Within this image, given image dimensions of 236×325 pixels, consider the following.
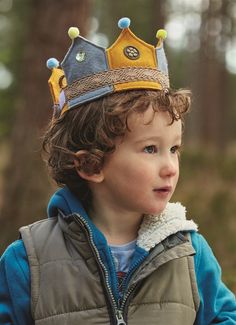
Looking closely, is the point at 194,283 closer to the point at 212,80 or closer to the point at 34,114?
the point at 34,114

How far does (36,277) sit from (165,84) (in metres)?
0.92

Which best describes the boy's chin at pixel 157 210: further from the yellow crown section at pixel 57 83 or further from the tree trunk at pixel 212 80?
the tree trunk at pixel 212 80

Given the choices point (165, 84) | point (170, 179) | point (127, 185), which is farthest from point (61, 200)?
point (165, 84)

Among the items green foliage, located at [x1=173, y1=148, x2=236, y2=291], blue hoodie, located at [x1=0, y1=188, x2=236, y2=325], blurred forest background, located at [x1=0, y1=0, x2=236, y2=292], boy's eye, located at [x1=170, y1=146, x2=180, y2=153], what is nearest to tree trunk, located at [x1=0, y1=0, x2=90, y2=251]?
blurred forest background, located at [x1=0, y1=0, x2=236, y2=292]

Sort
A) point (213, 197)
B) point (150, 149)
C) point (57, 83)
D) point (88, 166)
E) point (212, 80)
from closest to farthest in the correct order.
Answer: point (150, 149)
point (88, 166)
point (57, 83)
point (213, 197)
point (212, 80)

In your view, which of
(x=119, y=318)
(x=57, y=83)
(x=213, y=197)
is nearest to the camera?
(x=119, y=318)

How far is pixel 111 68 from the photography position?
Result: 8.43ft

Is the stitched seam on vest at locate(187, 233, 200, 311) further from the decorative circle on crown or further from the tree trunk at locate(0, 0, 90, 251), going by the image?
the tree trunk at locate(0, 0, 90, 251)

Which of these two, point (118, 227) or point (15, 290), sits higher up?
point (118, 227)

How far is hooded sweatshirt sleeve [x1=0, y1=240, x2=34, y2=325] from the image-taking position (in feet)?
8.09

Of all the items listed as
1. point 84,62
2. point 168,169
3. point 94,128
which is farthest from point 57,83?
point 168,169

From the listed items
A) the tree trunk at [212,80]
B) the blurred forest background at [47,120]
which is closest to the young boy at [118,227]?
the blurred forest background at [47,120]

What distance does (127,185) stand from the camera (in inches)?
99.4

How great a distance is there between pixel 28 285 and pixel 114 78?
0.87 meters
